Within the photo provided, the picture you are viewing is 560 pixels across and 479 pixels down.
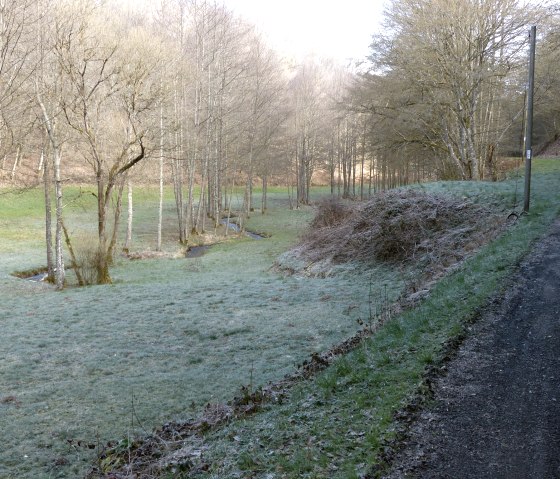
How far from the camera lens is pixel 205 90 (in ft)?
101

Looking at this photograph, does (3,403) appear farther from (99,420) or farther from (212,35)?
(212,35)

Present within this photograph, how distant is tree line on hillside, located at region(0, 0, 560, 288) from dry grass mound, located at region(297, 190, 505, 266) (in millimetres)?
7771

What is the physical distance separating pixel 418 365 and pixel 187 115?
25864mm

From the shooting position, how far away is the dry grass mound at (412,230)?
13837 millimetres

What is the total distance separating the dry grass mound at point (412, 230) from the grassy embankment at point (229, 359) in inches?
43.2

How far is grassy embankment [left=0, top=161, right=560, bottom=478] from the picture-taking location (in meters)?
4.86

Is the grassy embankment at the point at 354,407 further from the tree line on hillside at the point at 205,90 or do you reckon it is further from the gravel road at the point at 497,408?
the tree line on hillside at the point at 205,90

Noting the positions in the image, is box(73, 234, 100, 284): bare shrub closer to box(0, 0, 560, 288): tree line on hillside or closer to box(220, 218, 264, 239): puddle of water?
box(0, 0, 560, 288): tree line on hillside

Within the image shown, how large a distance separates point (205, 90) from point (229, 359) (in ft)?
81.1

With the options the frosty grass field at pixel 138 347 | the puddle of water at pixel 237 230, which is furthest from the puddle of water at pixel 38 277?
the puddle of water at pixel 237 230

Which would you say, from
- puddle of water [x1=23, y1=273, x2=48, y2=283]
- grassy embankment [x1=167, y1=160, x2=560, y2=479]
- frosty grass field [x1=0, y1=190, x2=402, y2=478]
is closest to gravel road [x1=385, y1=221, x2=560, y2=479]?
grassy embankment [x1=167, y1=160, x2=560, y2=479]

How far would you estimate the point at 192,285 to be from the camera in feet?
52.1

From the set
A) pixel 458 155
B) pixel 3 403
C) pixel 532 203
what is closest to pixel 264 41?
pixel 458 155

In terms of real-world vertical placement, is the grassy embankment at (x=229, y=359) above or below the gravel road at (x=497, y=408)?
below
